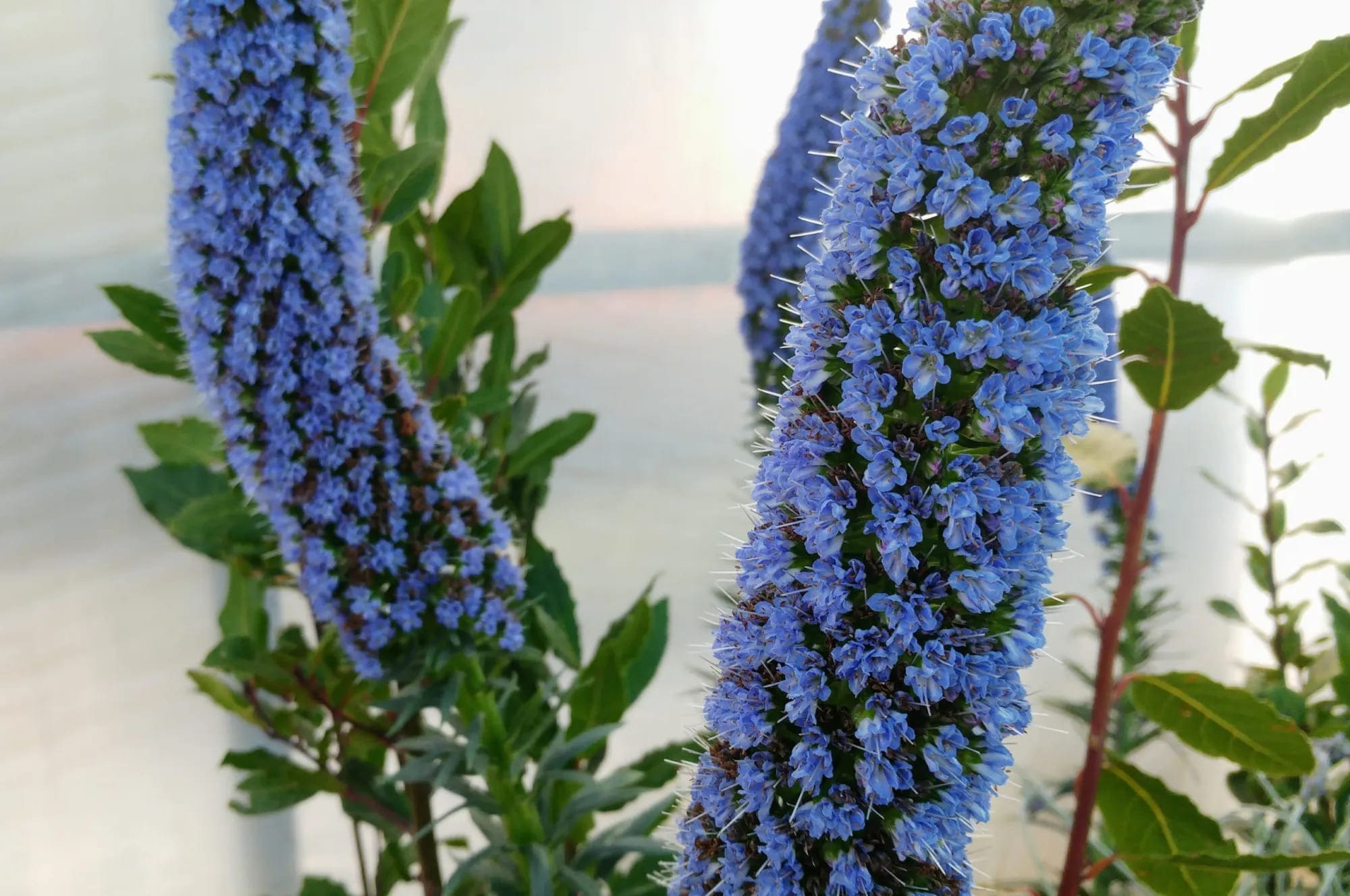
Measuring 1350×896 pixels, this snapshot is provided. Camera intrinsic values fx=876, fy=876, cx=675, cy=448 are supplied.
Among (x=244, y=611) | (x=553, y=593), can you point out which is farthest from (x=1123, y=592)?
(x=244, y=611)

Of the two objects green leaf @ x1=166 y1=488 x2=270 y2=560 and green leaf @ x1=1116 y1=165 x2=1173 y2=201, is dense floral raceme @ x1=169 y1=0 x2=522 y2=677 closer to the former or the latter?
green leaf @ x1=166 y1=488 x2=270 y2=560

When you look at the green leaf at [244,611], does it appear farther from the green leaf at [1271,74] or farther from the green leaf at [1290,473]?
the green leaf at [1290,473]

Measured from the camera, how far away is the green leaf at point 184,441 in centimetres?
66

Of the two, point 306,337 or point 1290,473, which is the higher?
point 306,337

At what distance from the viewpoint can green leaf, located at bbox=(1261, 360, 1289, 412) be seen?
0.88 meters

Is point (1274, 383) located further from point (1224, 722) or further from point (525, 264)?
point (525, 264)

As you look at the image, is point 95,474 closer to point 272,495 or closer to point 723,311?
point 272,495

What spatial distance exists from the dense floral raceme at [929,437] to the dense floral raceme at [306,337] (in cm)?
27

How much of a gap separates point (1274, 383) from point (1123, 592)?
0.53 m

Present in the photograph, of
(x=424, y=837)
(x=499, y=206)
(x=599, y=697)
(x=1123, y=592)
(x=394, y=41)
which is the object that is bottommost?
(x=424, y=837)

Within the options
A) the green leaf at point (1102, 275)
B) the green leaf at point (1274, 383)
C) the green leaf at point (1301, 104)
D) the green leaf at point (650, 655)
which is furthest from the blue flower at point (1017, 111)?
the green leaf at point (1274, 383)

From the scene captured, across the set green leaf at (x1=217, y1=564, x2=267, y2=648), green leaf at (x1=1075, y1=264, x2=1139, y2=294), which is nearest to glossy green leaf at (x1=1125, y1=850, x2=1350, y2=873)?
green leaf at (x1=1075, y1=264, x2=1139, y2=294)

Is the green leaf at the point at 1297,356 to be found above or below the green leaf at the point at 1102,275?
below

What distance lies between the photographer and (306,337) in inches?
20.0
